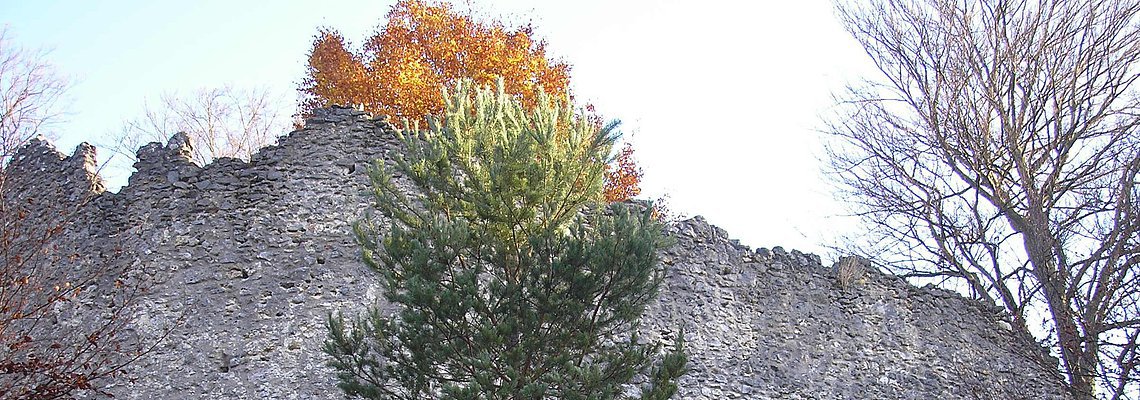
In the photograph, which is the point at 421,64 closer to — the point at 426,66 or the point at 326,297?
the point at 426,66

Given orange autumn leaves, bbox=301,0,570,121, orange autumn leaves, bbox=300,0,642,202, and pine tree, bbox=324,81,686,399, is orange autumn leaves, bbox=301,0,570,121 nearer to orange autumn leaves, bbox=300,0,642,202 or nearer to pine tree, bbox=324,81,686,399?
orange autumn leaves, bbox=300,0,642,202

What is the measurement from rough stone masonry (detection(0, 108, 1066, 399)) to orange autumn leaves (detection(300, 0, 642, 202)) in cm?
488

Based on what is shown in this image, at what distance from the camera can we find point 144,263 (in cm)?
1040

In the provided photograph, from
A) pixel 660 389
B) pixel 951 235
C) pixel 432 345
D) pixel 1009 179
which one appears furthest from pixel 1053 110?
pixel 432 345

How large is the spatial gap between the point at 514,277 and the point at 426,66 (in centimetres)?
930

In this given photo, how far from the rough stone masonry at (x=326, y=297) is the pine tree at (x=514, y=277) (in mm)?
2144

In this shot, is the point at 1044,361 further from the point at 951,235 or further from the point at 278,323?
the point at 278,323

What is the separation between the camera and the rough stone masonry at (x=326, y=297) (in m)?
9.81

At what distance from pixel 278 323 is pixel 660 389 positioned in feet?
12.7

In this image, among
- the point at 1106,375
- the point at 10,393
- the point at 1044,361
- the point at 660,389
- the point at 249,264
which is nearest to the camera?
the point at 660,389

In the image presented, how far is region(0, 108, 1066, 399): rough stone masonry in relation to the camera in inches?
386

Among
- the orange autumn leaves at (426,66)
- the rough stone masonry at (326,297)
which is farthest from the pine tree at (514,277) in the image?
the orange autumn leaves at (426,66)

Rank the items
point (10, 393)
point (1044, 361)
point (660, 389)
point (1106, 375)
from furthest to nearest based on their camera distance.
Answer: point (1044, 361) → point (1106, 375) → point (10, 393) → point (660, 389)

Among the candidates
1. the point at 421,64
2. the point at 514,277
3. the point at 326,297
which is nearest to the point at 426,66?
the point at 421,64
